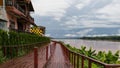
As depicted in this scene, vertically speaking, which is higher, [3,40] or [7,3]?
[7,3]

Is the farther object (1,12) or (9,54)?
(1,12)

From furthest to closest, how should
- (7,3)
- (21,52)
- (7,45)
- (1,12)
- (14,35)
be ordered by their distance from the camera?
(7,3)
(1,12)
(21,52)
(14,35)
(7,45)

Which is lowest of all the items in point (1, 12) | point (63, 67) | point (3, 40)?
point (63, 67)

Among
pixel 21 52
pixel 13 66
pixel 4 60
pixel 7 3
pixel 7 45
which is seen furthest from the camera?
pixel 7 3

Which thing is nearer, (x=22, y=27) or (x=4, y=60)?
(x=4, y=60)

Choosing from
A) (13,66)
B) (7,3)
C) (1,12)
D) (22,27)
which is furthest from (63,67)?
(22,27)

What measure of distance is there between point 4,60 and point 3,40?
1441mm

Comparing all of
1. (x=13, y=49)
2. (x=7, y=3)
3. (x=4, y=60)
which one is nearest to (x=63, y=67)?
(x=4, y=60)

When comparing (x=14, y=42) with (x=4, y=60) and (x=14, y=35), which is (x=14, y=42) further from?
(x=4, y=60)

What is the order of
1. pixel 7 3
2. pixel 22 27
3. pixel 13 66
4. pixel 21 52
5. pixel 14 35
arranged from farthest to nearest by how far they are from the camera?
pixel 22 27 → pixel 7 3 → pixel 21 52 → pixel 14 35 → pixel 13 66

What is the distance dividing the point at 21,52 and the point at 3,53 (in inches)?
211

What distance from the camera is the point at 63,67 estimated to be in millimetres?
15805

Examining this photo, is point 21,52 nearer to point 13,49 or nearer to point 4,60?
point 13,49

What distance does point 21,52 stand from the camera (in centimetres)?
2325
